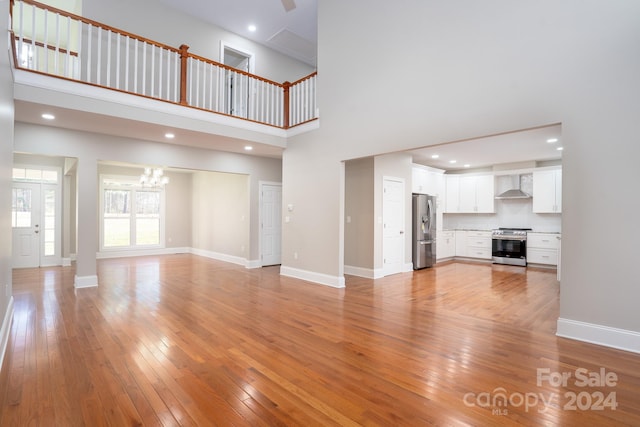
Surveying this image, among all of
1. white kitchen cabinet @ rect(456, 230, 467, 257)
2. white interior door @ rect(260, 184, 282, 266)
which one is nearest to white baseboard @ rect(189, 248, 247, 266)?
white interior door @ rect(260, 184, 282, 266)

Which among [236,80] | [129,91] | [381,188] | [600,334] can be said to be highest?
[236,80]

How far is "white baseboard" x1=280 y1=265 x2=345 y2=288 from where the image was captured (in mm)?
5484

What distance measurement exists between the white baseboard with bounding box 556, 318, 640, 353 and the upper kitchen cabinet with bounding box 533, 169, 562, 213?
209 inches

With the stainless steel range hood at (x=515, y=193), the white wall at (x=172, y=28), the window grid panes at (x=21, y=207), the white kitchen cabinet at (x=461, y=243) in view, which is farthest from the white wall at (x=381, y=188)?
the window grid panes at (x=21, y=207)

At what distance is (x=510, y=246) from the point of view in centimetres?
790

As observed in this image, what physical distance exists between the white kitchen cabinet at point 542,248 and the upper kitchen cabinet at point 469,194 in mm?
1273

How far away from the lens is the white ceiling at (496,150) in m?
5.25

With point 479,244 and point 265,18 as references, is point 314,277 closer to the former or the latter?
point 479,244

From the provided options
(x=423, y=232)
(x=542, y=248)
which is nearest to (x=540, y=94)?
(x=423, y=232)

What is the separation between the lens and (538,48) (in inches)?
130

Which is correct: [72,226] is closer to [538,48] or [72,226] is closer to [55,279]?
[55,279]

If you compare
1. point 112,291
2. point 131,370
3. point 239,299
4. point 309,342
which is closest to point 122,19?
point 112,291

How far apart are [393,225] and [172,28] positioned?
617 cm

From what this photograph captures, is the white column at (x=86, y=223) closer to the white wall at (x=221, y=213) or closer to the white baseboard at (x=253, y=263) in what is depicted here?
the white baseboard at (x=253, y=263)
